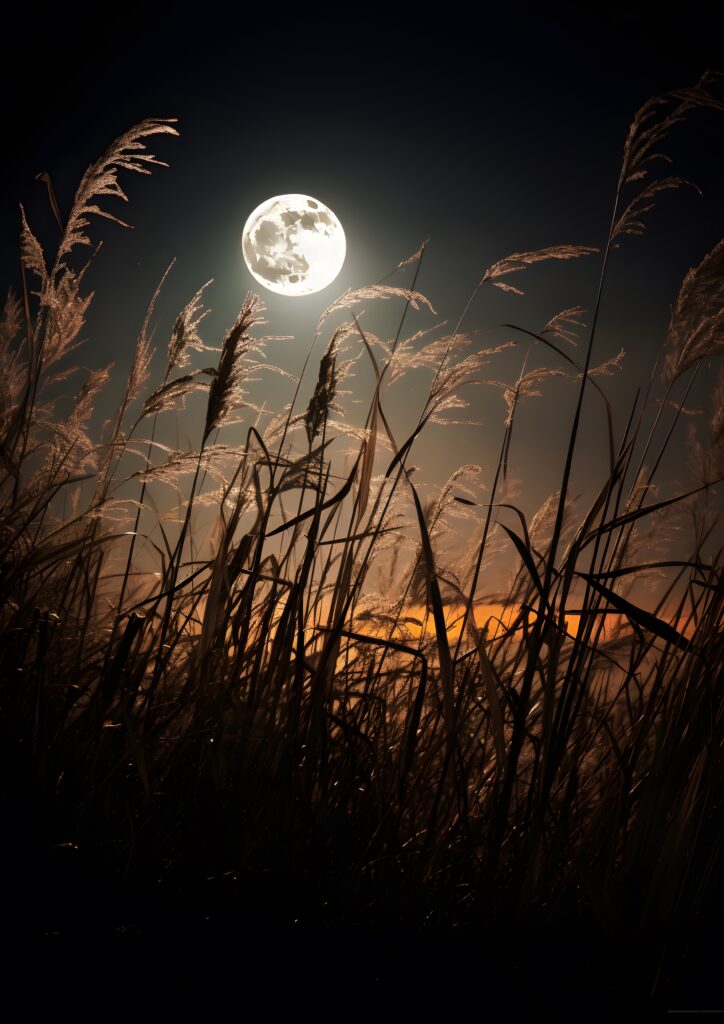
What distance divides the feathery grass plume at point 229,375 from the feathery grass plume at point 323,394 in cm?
21

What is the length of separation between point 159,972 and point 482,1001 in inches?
22.8

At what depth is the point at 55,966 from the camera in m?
0.90

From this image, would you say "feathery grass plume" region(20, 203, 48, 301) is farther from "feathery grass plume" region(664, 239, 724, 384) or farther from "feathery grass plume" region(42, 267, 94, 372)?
"feathery grass plume" region(664, 239, 724, 384)

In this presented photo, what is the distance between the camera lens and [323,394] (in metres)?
1.61

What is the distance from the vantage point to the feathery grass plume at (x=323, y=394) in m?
1.61

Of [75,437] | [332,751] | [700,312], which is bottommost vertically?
[332,751]

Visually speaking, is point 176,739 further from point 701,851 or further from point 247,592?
point 701,851

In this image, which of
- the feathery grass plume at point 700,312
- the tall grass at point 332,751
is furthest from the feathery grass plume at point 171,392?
the feathery grass plume at point 700,312

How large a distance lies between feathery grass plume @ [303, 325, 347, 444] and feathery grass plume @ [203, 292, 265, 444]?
21 cm

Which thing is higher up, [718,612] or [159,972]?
[718,612]

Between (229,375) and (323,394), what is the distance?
0.90 ft

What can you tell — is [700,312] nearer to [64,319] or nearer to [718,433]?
[718,433]

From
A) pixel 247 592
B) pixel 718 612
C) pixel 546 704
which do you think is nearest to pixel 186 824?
pixel 247 592

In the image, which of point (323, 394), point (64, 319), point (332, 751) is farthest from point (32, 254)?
point (332, 751)
